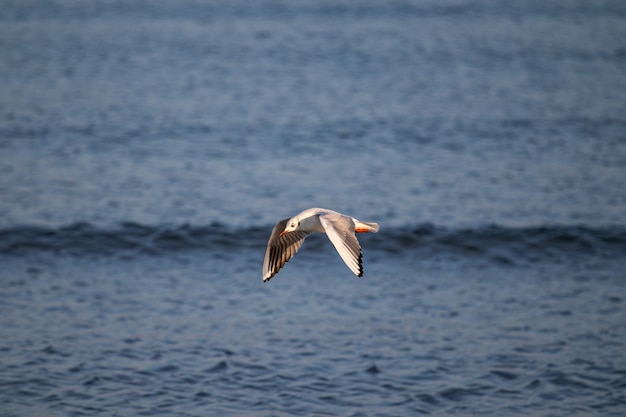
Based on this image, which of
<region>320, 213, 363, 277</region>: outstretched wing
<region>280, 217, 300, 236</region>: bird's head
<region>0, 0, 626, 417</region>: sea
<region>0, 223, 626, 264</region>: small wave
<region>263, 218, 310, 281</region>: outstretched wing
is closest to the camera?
<region>320, 213, 363, 277</region>: outstretched wing

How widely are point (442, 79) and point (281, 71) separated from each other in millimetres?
4799

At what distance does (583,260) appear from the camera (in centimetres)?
1521

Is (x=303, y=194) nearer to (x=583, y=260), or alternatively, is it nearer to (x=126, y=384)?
(x=583, y=260)

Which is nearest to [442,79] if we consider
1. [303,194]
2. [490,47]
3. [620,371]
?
[490,47]

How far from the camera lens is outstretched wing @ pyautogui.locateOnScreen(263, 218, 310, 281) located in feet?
32.1

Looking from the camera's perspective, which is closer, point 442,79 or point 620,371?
point 620,371

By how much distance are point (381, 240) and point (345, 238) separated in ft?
24.1

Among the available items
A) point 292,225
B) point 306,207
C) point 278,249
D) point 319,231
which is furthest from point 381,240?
point 292,225

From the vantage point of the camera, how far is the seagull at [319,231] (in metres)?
8.52

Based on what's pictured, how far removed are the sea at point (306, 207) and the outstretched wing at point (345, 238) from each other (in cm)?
228

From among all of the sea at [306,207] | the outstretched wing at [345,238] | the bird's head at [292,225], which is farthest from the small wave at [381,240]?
the outstretched wing at [345,238]

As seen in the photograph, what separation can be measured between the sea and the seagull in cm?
171

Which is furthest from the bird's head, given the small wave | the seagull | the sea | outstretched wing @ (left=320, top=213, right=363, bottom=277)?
the small wave

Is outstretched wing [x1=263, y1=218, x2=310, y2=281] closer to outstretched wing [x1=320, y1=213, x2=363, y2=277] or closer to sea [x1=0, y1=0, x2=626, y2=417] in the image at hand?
outstretched wing [x1=320, y1=213, x2=363, y2=277]
